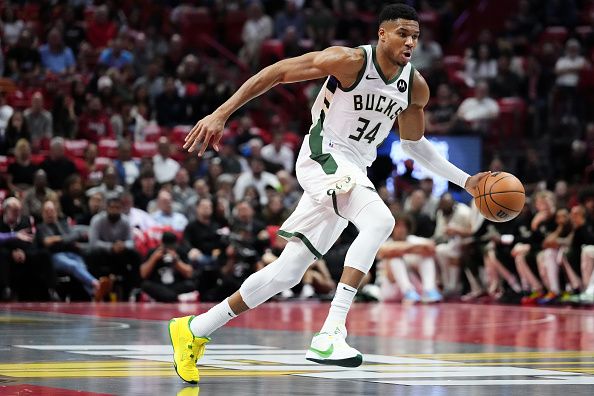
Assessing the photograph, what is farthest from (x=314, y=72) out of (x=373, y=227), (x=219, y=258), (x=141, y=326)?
(x=219, y=258)

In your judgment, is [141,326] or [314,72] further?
[141,326]

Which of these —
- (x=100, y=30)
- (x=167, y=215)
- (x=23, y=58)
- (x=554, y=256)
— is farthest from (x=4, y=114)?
(x=554, y=256)

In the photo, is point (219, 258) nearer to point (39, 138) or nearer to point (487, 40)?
point (39, 138)

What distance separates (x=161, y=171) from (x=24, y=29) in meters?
4.35

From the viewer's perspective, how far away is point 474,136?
20953 mm

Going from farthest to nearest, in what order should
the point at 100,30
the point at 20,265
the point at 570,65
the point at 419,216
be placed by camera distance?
1. the point at 100,30
2. the point at 570,65
3. the point at 419,216
4. the point at 20,265

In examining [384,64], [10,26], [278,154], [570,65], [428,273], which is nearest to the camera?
[384,64]

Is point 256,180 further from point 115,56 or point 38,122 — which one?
point 115,56

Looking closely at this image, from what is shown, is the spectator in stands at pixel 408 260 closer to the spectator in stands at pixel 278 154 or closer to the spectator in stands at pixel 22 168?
the spectator in stands at pixel 278 154

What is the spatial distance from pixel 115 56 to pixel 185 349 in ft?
51.6

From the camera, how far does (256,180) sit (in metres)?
20.0

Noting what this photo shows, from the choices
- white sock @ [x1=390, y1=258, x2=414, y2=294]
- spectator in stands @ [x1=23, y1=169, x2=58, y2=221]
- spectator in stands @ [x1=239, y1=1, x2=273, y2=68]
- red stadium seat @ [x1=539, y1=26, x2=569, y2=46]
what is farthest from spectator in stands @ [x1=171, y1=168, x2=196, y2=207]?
red stadium seat @ [x1=539, y1=26, x2=569, y2=46]

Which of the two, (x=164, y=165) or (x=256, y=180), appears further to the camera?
(x=256, y=180)

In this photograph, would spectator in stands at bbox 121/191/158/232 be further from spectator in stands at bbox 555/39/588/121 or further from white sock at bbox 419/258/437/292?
spectator in stands at bbox 555/39/588/121
